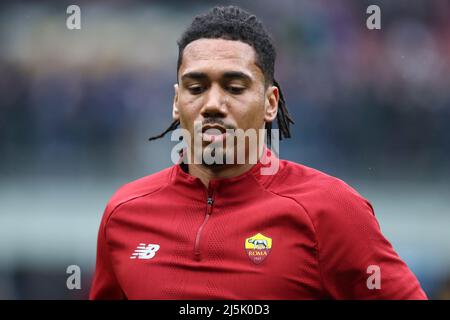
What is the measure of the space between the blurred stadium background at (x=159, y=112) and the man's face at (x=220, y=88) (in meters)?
3.68

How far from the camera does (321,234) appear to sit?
90.7 inches

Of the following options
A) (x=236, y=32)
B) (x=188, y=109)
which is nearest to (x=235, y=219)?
(x=188, y=109)

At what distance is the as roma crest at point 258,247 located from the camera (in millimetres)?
2312

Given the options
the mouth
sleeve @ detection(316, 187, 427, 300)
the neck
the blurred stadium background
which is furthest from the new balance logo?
the blurred stadium background

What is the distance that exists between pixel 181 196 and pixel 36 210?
3.92m

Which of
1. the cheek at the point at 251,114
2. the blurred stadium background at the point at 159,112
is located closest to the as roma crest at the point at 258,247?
the cheek at the point at 251,114

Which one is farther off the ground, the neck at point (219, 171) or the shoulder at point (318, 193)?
the neck at point (219, 171)

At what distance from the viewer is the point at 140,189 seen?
2697 millimetres

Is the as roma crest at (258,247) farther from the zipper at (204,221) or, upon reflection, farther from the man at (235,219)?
the zipper at (204,221)

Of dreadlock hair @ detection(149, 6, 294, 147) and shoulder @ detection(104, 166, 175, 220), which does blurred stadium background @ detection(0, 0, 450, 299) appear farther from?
dreadlock hair @ detection(149, 6, 294, 147)

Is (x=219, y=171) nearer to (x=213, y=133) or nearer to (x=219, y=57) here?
(x=213, y=133)

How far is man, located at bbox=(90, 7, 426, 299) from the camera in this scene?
229 cm

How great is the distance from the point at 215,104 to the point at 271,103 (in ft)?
1.01

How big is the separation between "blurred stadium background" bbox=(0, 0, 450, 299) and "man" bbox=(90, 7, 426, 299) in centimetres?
350
